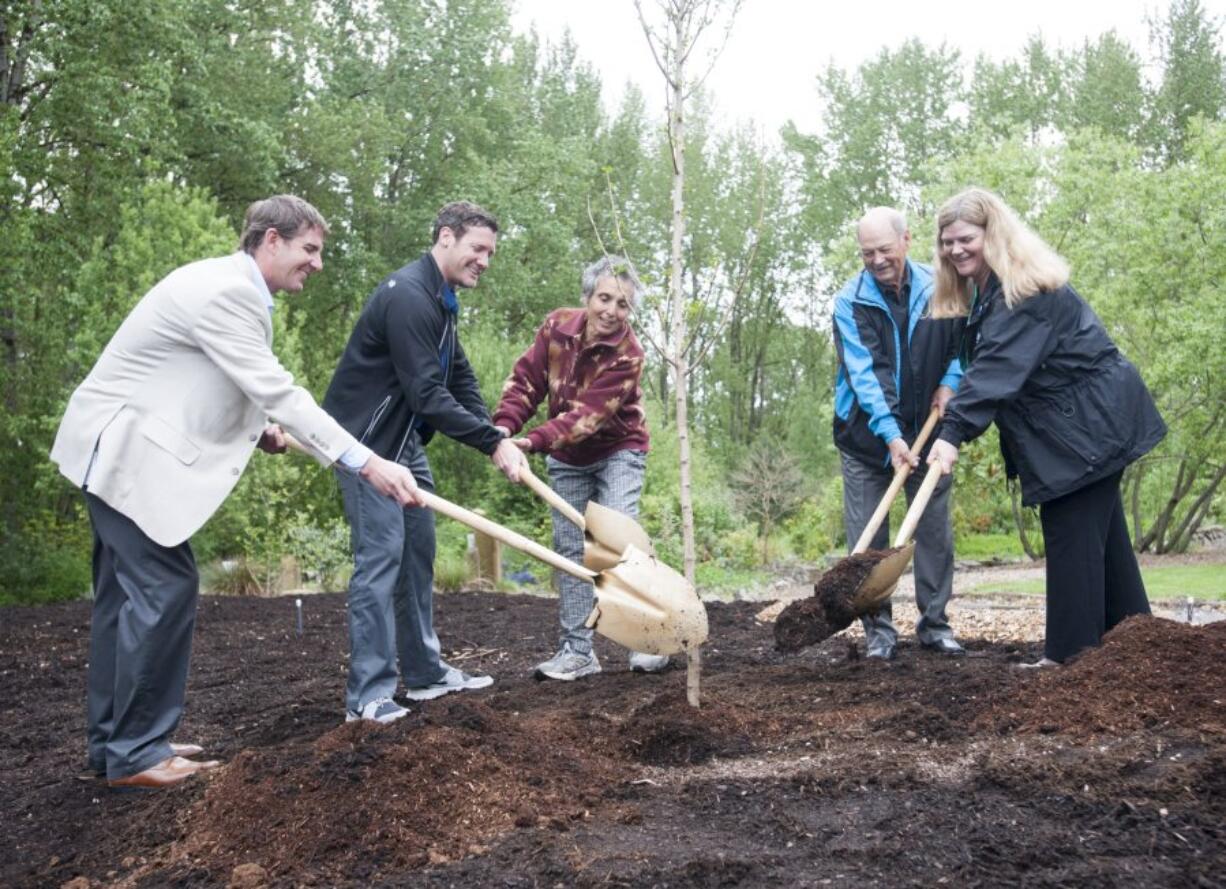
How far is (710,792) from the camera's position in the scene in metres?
3.57

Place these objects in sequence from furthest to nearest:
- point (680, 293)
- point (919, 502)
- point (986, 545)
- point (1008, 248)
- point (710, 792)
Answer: point (986, 545)
point (919, 502)
point (1008, 248)
point (680, 293)
point (710, 792)

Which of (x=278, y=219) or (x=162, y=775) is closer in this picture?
(x=162, y=775)

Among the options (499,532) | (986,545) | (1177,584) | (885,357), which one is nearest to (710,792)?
(499,532)

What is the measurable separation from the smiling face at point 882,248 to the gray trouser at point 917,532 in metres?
0.90

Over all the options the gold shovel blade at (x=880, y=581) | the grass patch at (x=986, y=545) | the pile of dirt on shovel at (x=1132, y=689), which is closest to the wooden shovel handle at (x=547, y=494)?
the gold shovel blade at (x=880, y=581)

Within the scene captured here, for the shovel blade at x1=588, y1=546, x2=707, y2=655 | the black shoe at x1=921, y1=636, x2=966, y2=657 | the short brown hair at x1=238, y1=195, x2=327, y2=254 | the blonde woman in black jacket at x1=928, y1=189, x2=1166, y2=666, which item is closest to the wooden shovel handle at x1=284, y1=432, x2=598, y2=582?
the shovel blade at x1=588, y1=546, x2=707, y2=655

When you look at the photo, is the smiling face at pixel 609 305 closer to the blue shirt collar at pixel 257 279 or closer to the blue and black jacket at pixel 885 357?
the blue and black jacket at pixel 885 357

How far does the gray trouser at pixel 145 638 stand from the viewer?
159 inches

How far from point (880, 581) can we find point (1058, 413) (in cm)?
96

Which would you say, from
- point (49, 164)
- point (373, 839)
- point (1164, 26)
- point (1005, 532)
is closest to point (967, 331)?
point (373, 839)

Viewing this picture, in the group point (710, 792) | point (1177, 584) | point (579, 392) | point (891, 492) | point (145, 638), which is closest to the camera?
point (710, 792)

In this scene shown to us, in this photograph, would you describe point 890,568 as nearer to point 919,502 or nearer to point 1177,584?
point 919,502

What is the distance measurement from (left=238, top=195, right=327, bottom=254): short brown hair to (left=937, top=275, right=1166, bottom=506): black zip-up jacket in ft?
8.64

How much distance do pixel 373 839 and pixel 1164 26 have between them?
37418mm
